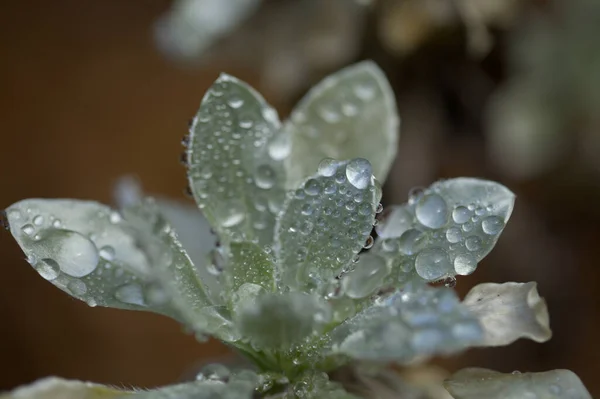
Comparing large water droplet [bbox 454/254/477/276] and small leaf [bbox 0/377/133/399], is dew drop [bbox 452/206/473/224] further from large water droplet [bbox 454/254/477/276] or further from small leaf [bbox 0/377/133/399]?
small leaf [bbox 0/377/133/399]

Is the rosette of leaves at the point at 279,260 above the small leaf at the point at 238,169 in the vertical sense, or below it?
below

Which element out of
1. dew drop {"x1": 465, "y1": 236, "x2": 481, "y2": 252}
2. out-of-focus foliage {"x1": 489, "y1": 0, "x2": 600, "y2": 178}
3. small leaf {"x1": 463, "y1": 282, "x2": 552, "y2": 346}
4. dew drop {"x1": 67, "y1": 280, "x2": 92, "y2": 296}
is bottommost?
small leaf {"x1": 463, "y1": 282, "x2": 552, "y2": 346}

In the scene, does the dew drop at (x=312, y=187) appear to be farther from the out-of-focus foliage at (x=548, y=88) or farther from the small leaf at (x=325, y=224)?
the out-of-focus foliage at (x=548, y=88)

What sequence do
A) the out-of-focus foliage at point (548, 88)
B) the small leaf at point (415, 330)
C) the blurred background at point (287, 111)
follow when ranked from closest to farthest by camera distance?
the small leaf at point (415, 330) < the blurred background at point (287, 111) < the out-of-focus foliage at point (548, 88)

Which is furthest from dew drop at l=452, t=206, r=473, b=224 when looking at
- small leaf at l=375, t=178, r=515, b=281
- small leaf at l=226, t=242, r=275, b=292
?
small leaf at l=226, t=242, r=275, b=292

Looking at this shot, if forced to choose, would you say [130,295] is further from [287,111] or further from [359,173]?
[287,111]

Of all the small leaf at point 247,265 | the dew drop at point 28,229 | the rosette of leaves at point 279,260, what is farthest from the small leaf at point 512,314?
the dew drop at point 28,229

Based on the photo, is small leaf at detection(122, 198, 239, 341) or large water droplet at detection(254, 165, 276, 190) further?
large water droplet at detection(254, 165, 276, 190)
